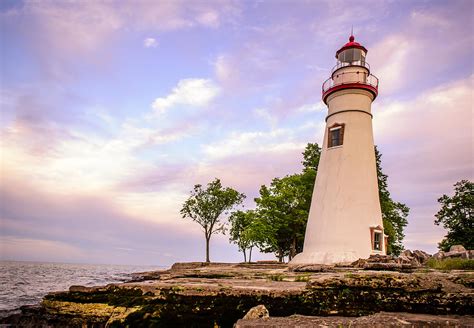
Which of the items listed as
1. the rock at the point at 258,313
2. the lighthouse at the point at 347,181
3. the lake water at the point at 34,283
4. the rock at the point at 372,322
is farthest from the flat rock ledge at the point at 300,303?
the lighthouse at the point at 347,181

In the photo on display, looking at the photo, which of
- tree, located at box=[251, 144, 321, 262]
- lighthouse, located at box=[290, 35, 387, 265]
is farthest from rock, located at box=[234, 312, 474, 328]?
tree, located at box=[251, 144, 321, 262]

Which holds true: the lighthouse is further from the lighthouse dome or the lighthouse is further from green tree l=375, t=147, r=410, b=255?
green tree l=375, t=147, r=410, b=255

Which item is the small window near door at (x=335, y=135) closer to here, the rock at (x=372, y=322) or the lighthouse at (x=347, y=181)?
the lighthouse at (x=347, y=181)

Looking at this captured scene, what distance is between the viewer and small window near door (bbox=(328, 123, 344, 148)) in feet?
71.4

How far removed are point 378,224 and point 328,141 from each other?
6109 mm

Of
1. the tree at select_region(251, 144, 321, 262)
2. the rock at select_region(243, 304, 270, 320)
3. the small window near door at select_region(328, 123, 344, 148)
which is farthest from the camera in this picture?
the tree at select_region(251, 144, 321, 262)

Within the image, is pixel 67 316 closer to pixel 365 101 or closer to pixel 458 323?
pixel 458 323

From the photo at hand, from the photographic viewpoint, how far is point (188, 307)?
6.33 m

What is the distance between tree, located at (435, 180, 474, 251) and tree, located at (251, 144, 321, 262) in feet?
43.0

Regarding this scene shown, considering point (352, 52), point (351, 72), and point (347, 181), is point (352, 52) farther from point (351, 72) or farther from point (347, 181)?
point (347, 181)

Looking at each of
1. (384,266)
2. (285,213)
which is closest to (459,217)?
(285,213)

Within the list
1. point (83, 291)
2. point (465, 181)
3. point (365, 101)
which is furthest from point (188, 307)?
point (465, 181)

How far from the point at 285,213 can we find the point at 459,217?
16200mm

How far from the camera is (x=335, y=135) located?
22156 mm
